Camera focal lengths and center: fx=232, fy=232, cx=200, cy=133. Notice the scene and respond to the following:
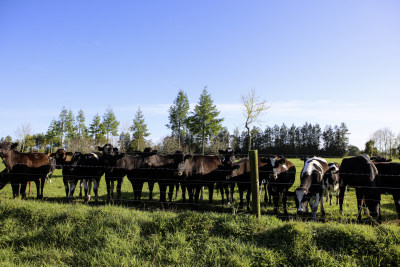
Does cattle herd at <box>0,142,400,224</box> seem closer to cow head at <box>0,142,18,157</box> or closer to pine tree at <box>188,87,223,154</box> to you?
cow head at <box>0,142,18,157</box>

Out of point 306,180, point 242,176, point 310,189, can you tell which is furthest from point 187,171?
point 310,189

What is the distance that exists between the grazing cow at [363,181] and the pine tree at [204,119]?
3230 cm

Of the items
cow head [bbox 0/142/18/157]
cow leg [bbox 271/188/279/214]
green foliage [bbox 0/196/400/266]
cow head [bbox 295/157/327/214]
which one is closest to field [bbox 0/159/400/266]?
green foliage [bbox 0/196/400/266]

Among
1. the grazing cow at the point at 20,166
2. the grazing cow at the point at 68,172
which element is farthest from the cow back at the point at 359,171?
the grazing cow at the point at 20,166

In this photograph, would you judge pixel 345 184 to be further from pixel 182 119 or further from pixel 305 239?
pixel 182 119

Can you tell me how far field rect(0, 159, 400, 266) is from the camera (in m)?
4.14

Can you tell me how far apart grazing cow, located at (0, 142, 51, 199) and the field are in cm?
406

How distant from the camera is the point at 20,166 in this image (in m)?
9.39

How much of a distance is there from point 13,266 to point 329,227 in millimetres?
6115

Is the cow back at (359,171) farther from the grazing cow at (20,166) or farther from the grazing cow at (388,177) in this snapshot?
the grazing cow at (20,166)

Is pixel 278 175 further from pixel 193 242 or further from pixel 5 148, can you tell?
pixel 5 148

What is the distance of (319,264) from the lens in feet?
13.0

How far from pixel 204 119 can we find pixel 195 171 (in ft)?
102

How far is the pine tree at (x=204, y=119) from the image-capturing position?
4019 cm
